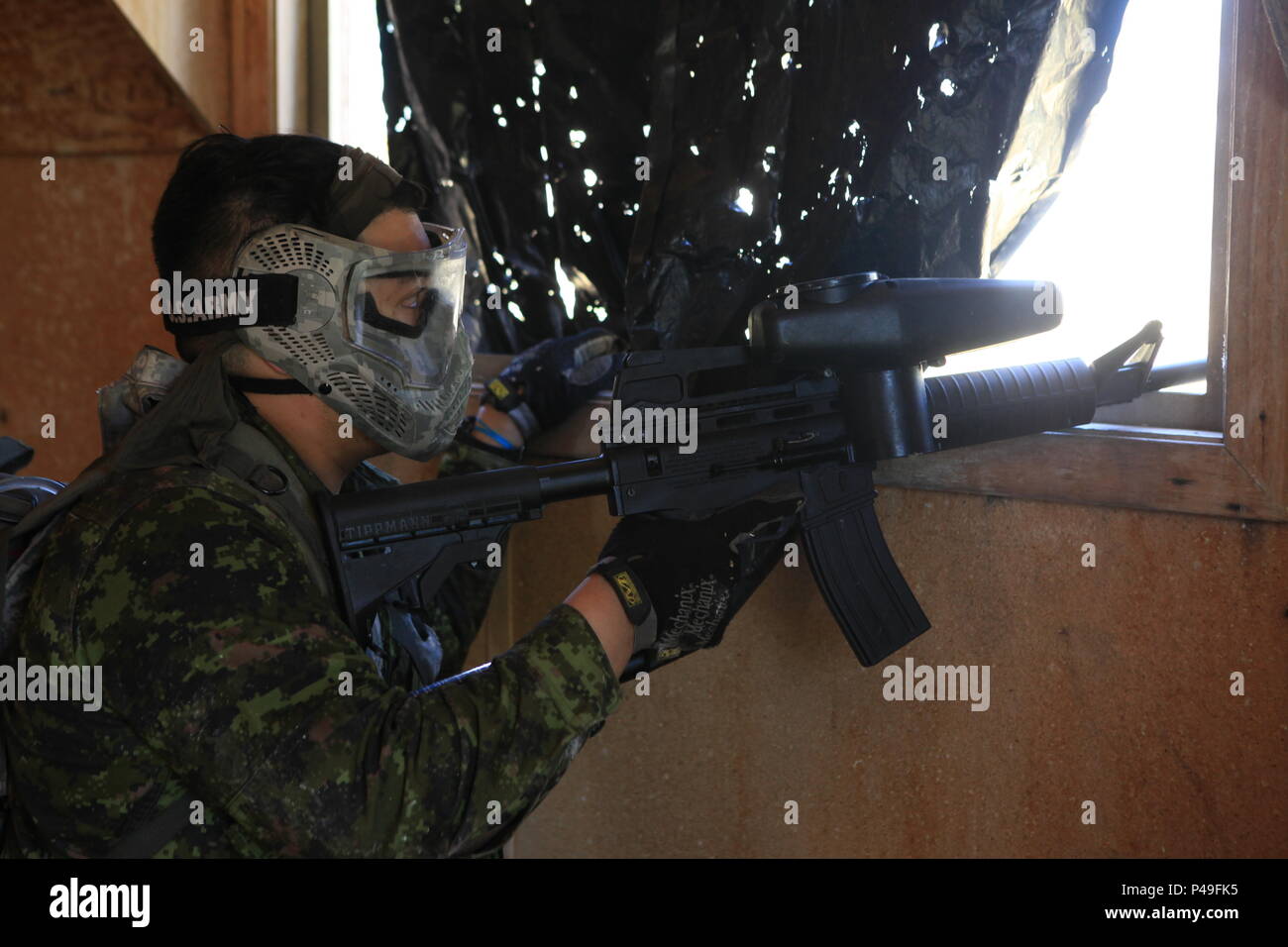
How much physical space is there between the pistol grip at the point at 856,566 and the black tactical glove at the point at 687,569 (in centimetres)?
4

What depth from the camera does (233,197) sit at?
3.84 feet

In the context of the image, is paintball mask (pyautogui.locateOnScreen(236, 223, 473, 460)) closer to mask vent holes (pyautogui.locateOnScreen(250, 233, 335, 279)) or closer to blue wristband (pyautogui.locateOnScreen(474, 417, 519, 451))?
mask vent holes (pyautogui.locateOnScreen(250, 233, 335, 279))

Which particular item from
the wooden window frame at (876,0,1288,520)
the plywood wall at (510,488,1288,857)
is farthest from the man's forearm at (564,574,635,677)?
the wooden window frame at (876,0,1288,520)

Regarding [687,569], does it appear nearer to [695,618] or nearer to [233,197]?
[695,618]

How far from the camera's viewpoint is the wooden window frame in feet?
4.00

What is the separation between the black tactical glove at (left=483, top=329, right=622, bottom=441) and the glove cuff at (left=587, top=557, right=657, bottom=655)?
515 millimetres

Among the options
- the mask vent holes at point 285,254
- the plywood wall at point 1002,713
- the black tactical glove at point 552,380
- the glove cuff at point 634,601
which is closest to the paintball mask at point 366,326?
the mask vent holes at point 285,254

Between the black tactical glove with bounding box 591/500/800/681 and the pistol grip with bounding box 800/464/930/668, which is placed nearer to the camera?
the black tactical glove with bounding box 591/500/800/681

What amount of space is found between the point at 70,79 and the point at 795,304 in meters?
1.80

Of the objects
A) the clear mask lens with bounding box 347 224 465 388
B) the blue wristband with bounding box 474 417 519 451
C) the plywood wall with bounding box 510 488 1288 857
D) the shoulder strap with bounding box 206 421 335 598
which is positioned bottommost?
the plywood wall with bounding box 510 488 1288 857

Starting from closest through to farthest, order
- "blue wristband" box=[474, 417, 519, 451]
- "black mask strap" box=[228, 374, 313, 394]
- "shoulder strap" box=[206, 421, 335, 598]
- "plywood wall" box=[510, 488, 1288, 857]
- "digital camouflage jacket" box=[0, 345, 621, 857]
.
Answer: "digital camouflage jacket" box=[0, 345, 621, 857] < "shoulder strap" box=[206, 421, 335, 598] < "black mask strap" box=[228, 374, 313, 394] < "plywood wall" box=[510, 488, 1288, 857] < "blue wristband" box=[474, 417, 519, 451]

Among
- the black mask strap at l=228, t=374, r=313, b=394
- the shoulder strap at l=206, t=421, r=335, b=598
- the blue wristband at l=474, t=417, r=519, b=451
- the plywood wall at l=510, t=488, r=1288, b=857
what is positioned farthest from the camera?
the blue wristband at l=474, t=417, r=519, b=451
